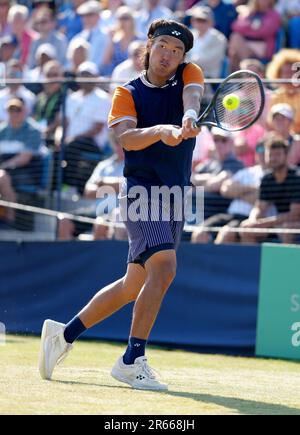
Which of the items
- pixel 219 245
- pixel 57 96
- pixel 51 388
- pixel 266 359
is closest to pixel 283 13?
pixel 57 96

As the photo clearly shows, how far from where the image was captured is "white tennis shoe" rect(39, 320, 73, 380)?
6457 mm

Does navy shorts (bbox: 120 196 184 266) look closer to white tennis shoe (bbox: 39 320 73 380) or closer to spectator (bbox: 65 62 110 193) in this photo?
white tennis shoe (bbox: 39 320 73 380)

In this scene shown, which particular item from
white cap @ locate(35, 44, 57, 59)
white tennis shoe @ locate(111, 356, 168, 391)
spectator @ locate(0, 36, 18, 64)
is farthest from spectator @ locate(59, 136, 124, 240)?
spectator @ locate(0, 36, 18, 64)

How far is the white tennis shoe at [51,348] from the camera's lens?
21.2ft

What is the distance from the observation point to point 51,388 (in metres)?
5.99

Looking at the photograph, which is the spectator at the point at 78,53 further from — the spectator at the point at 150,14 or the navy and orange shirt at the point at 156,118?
the navy and orange shirt at the point at 156,118

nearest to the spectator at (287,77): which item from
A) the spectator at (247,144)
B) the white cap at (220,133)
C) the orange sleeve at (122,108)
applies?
the spectator at (247,144)

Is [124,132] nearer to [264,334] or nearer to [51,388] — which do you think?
[51,388]

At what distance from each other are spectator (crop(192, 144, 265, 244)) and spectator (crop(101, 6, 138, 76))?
3.73 meters

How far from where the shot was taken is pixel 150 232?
20.5 ft

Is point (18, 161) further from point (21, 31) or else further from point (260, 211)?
point (21, 31)

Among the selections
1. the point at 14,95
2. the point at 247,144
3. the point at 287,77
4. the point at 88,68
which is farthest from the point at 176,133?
the point at 14,95

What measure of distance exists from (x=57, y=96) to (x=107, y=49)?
2311 mm

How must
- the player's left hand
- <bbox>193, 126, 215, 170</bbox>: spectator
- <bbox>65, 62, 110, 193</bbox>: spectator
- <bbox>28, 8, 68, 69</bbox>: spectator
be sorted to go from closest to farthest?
the player's left hand → <bbox>193, 126, 215, 170</bbox>: spectator → <bbox>65, 62, 110, 193</bbox>: spectator → <bbox>28, 8, 68, 69</bbox>: spectator
